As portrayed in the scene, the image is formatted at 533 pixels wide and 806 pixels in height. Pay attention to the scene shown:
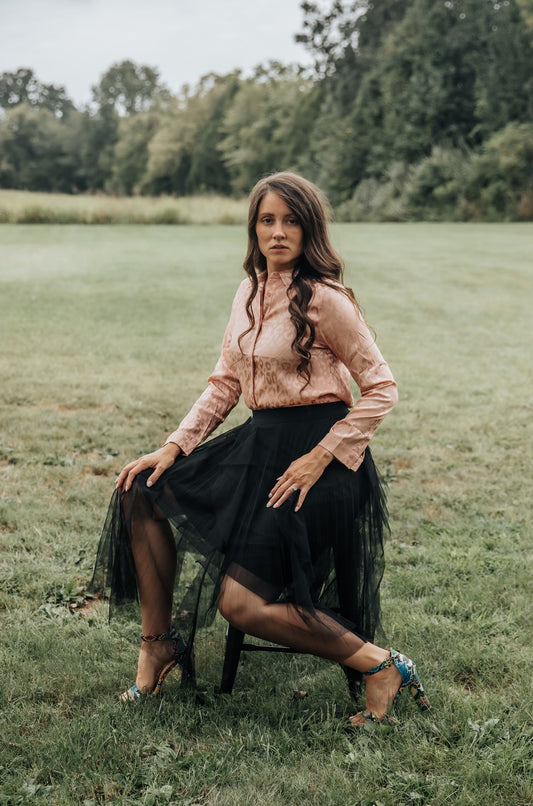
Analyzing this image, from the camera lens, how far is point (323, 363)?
251cm

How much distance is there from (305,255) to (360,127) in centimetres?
3987

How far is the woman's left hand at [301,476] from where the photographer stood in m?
2.37

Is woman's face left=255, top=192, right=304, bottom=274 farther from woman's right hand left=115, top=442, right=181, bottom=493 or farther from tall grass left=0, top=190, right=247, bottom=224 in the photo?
tall grass left=0, top=190, right=247, bottom=224

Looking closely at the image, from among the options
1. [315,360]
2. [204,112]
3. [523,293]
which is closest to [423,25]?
[204,112]

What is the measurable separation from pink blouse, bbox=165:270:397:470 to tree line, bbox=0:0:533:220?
1102 inches

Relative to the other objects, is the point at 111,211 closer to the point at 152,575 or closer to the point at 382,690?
the point at 152,575

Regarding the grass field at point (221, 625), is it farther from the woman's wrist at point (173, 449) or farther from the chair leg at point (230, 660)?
the woman's wrist at point (173, 449)

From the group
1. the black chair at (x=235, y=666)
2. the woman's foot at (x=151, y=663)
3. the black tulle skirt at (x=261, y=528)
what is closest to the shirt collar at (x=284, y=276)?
the black tulle skirt at (x=261, y=528)

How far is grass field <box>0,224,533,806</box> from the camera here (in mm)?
2217

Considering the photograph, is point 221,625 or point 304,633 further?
point 221,625

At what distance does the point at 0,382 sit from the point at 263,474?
512cm

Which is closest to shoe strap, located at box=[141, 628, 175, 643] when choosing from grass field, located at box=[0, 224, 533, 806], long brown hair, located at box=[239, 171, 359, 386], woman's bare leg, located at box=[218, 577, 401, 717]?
grass field, located at box=[0, 224, 533, 806]

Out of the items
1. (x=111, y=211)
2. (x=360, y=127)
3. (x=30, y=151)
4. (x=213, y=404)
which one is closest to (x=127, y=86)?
(x=30, y=151)

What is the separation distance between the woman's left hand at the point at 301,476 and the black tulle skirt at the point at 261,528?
0.10 ft
